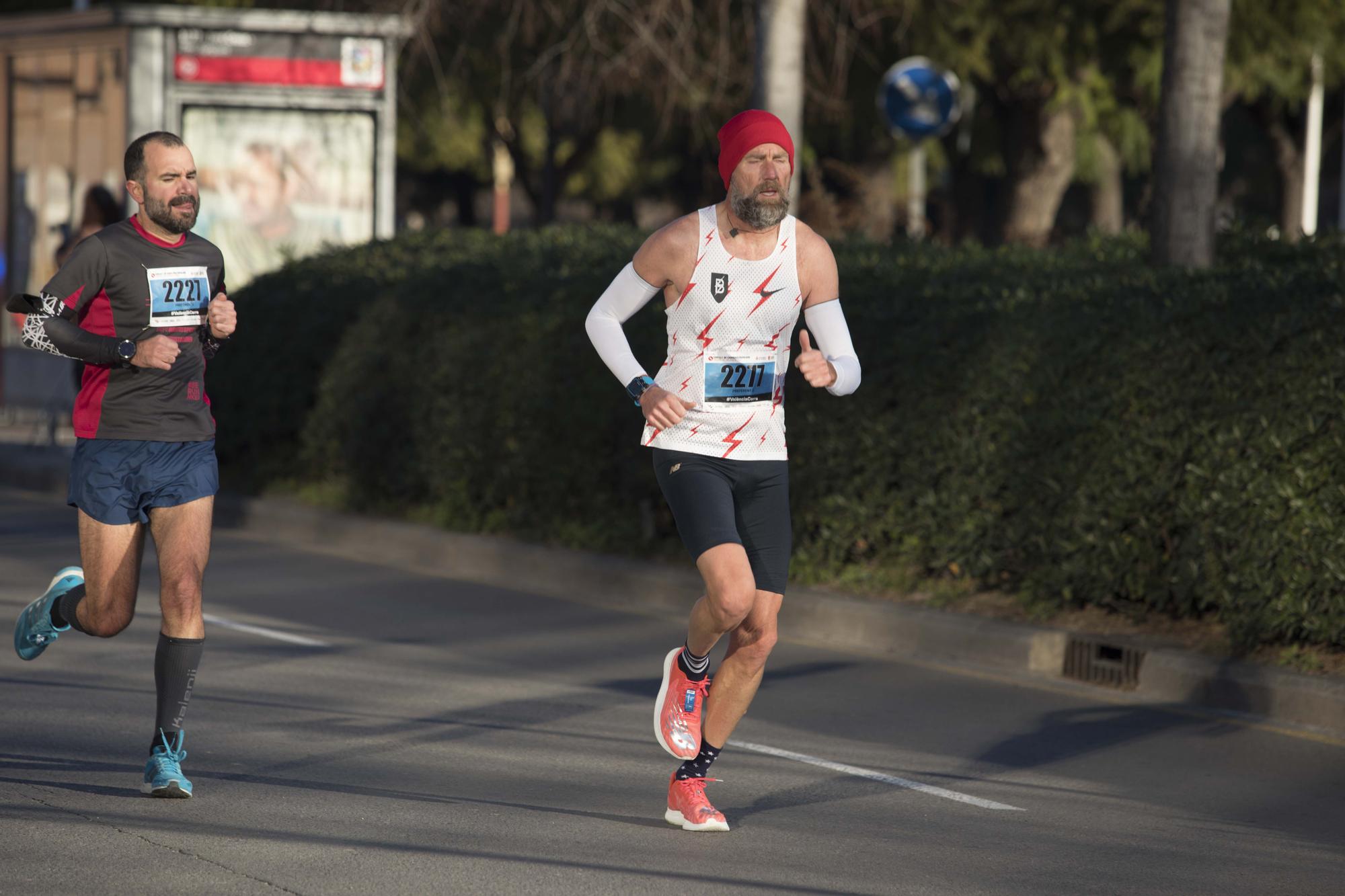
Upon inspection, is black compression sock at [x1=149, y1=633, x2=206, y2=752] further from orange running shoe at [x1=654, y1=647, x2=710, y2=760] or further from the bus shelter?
the bus shelter

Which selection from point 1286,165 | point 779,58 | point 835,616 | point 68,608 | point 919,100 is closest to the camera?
point 68,608

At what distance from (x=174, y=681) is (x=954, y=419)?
4.54m

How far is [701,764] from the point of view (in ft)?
19.5

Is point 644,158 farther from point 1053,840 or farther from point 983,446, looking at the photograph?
point 1053,840

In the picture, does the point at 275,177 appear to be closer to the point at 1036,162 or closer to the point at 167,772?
the point at 1036,162

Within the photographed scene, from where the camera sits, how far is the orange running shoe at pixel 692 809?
587 centimetres

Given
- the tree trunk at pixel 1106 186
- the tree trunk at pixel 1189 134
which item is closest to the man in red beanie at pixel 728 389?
the tree trunk at pixel 1189 134

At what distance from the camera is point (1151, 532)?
8.70 metres

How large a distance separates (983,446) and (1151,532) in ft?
3.17

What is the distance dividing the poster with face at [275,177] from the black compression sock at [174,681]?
12.1 meters

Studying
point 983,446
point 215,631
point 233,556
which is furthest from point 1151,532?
point 233,556

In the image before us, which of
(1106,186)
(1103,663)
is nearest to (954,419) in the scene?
(1103,663)

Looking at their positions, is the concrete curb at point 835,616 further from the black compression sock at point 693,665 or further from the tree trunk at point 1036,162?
the tree trunk at point 1036,162

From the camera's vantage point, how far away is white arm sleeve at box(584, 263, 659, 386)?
5.89 meters
